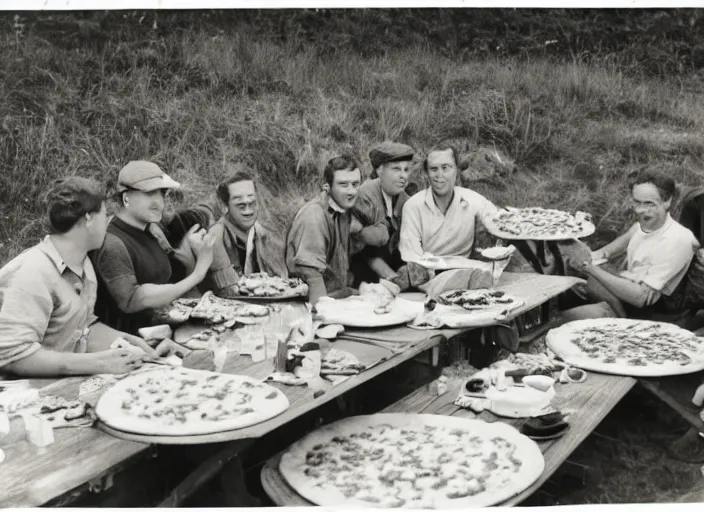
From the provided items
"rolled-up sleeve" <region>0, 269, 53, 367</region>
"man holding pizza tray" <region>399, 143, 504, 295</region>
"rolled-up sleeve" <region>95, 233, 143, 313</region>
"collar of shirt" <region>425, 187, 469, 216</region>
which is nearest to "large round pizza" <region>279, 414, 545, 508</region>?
"man holding pizza tray" <region>399, 143, 504, 295</region>

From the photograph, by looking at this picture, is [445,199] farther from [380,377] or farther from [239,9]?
[239,9]

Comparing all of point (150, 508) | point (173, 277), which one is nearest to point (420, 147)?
point (173, 277)

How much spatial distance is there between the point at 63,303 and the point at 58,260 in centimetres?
22

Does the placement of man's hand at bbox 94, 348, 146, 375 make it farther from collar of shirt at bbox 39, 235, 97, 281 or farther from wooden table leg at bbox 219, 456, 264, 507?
wooden table leg at bbox 219, 456, 264, 507

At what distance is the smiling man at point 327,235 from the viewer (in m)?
5.28

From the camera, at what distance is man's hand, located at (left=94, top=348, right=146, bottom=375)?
467 centimetres

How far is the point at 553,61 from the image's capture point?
17.5 feet

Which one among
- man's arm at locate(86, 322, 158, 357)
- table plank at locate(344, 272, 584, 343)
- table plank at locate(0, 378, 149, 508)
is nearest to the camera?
table plank at locate(0, 378, 149, 508)

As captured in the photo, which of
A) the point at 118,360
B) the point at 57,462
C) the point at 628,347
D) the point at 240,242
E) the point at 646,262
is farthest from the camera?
the point at 646,262

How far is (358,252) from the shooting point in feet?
17.9

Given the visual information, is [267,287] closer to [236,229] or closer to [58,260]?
[236,229]

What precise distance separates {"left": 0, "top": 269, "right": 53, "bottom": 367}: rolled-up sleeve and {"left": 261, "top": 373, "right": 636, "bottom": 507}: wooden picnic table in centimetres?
135

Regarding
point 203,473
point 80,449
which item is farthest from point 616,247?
point 80,449

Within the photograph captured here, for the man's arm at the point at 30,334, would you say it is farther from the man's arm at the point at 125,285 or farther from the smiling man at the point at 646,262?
the smiling man at the point at 646,262
